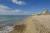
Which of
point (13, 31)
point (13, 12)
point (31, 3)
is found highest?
point (31, 3)

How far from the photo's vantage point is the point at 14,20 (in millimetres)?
1045

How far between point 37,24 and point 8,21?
0.39m

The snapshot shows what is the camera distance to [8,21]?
104cm

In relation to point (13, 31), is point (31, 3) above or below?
above

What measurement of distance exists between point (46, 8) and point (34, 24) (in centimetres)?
27

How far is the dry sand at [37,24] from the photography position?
3.43ft

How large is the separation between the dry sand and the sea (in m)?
0.08

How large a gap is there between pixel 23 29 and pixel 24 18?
0.48 feet

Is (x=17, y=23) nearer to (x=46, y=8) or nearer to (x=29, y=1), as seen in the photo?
(x=29, y=1)

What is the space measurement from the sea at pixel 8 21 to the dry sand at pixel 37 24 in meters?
0.08

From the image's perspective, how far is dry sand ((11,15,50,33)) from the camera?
1.04m

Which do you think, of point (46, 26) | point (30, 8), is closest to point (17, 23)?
point (30, 8)

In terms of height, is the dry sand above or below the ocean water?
below

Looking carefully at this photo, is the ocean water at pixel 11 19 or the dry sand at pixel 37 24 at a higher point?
the ocean water at pixel 11 19
